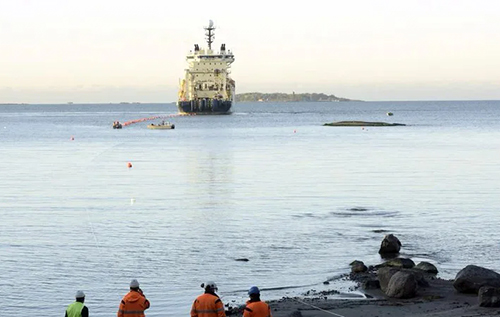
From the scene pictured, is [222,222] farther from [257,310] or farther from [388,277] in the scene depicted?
[257,310]

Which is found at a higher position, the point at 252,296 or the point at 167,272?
the point at 252,296

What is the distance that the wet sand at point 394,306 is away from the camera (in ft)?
69.1

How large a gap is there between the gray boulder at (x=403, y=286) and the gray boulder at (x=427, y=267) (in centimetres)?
317

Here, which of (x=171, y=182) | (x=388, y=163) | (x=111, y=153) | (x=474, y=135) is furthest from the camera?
(x=474, y=135)

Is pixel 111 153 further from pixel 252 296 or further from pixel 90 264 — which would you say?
pixel 252 296

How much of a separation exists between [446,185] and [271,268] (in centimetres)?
2632

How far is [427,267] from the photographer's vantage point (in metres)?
26.5

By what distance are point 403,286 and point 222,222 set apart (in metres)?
15.6

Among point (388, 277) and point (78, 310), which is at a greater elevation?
point (78, 310)

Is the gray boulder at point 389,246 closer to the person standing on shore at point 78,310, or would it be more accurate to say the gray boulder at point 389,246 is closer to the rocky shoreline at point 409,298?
the rocky shoreline at point 409,298

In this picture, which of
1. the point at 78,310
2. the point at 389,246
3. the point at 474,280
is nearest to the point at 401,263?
the point at 389,246

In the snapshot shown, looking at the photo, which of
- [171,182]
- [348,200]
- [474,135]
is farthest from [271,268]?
[474,135]

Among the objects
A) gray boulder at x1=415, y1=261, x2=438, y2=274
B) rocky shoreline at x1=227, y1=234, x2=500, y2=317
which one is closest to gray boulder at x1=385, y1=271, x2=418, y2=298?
rocky shoreline at x1=227, y1=234, x2=500, y2=317

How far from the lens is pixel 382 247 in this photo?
30141 millimetres
